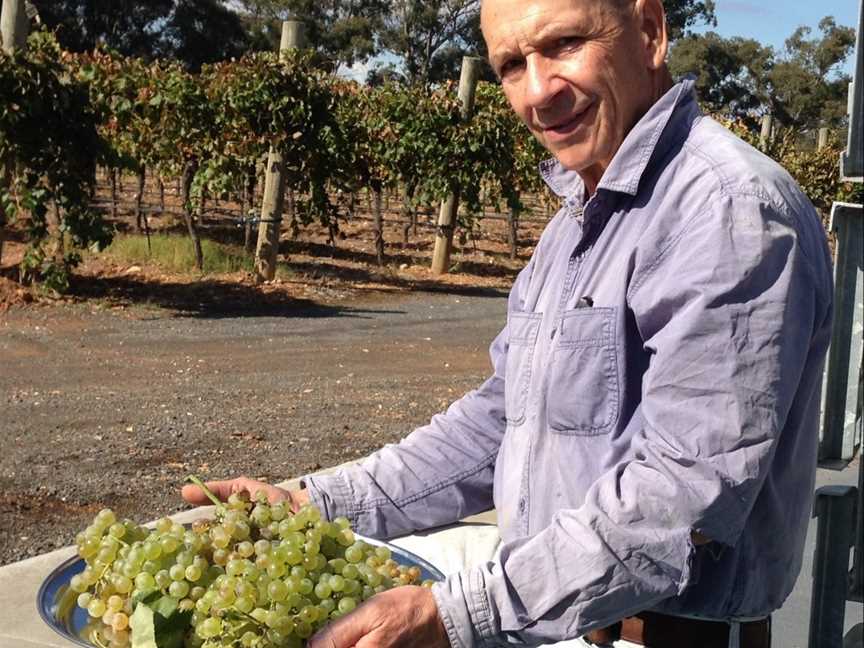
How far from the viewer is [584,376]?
1.67 m

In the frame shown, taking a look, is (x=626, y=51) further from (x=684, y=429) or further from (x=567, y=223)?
(x=684, y=429)

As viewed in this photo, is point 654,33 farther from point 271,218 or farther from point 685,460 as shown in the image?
point 271,218

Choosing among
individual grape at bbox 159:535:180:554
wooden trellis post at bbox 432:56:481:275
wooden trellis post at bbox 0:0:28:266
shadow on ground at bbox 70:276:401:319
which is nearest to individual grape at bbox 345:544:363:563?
individual grape at bbox 159:535:180:554

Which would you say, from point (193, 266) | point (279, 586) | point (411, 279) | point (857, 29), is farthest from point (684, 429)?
point (411, 279)

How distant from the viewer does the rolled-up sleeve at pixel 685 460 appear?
1452 millimetres

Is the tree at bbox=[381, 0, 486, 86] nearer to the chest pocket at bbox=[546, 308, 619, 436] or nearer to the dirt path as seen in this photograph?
the dirt path

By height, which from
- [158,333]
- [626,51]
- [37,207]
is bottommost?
[158,333]

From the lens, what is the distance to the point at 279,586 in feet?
4.47

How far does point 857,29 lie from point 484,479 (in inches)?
37.9

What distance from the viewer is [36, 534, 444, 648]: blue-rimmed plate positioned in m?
1.44

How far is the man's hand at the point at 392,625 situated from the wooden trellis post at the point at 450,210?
14.6 meters

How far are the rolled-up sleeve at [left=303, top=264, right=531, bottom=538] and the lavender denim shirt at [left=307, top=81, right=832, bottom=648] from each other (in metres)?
0.11

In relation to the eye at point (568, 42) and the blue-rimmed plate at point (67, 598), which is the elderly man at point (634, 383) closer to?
the eye at point (568, 42)

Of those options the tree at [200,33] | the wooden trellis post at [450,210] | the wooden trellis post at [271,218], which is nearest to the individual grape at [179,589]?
the wooden trellis post at [271,218]
